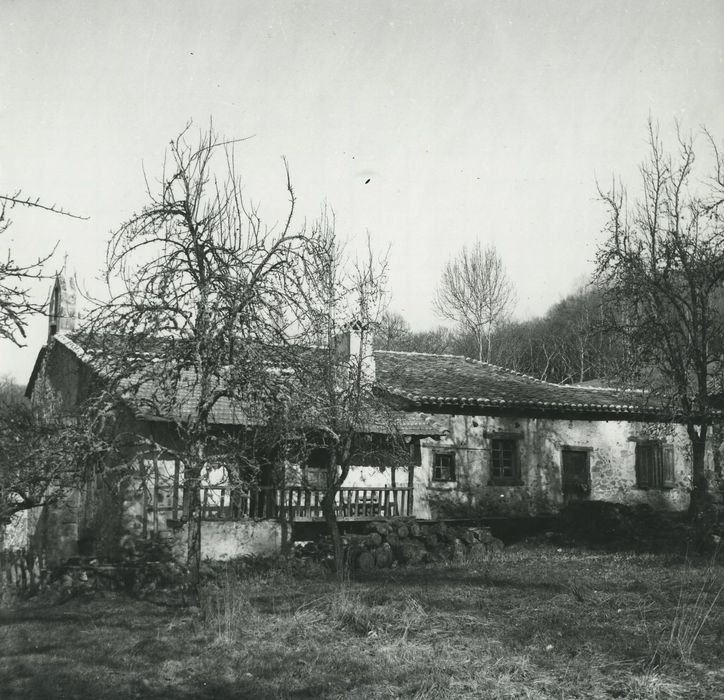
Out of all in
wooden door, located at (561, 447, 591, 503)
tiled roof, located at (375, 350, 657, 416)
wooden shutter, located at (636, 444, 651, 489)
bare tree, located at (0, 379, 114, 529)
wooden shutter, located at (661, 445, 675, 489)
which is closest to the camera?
bare tree, located at (0, 379, 114, 529)

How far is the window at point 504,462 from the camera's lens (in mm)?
21031

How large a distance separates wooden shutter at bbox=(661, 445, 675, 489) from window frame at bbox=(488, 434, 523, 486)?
506 cm

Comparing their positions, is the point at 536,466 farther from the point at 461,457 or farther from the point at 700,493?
the point at 700,493

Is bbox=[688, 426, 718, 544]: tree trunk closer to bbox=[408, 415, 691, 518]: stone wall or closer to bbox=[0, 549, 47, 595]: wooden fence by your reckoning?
bbox=[408, 415, 691, 518]: stone wall

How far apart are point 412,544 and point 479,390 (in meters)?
6.54

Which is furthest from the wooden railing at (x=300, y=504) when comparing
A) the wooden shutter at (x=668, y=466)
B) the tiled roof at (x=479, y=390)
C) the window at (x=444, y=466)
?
the wooden shutter at (x=668, y=466)

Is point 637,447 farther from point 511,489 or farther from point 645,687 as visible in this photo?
point 645,687

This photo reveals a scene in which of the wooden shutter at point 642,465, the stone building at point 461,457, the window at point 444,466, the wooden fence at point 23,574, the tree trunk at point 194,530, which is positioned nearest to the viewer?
the tree trunk at point 194,530

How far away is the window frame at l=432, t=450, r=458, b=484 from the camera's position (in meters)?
20.1

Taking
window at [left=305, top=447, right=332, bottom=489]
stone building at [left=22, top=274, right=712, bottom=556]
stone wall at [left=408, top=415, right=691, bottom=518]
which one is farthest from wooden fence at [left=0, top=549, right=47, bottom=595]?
stone wall at [left=408, top=415, right=691, bottom=518]

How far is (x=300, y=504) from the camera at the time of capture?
17.4 meters

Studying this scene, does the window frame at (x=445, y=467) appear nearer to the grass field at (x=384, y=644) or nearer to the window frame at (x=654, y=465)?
the window frame at (x=654, y=465)

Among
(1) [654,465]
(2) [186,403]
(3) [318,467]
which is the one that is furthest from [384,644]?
(1) [654,465]

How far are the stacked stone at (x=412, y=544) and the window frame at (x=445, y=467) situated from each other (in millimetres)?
2794
